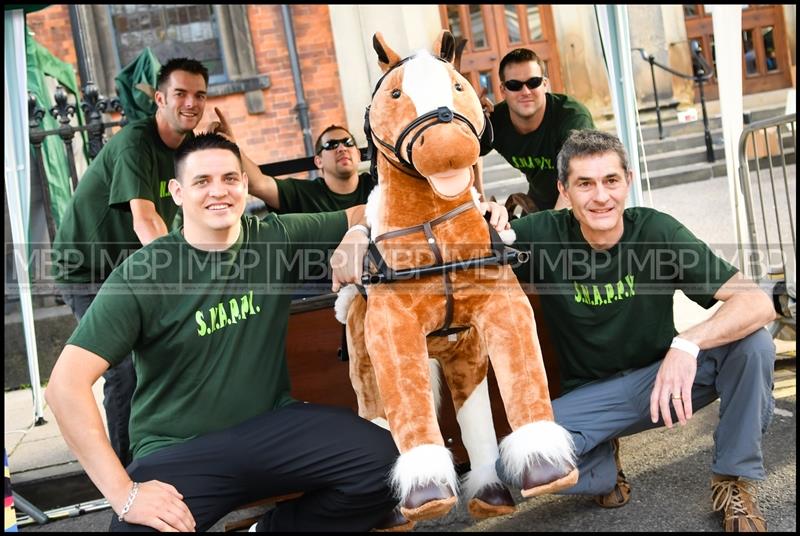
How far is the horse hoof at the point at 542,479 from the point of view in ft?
7.14

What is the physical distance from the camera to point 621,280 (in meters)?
2.88

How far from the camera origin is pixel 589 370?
2.99 m

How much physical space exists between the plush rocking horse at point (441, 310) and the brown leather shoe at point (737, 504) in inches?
33.0

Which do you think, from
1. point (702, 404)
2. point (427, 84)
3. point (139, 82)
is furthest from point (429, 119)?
point (139, 82)

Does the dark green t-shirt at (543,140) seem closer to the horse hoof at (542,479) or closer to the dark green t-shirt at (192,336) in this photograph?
the dark green t-shirt at (192,336)

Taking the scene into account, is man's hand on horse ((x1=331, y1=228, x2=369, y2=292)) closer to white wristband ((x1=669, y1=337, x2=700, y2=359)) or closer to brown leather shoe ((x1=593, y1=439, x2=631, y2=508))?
white wristband ((x1=669, y1=337, x2=700, y2=359))

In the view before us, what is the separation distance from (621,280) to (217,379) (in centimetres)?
147

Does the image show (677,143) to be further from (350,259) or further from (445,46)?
(350,259)

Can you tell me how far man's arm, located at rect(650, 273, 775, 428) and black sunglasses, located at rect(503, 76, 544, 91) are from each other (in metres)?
1.52

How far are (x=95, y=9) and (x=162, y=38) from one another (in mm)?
847

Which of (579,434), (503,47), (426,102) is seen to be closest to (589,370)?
(579,434)

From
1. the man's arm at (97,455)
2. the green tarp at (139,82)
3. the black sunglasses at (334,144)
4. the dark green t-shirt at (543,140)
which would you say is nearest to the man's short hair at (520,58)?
the dark green t-shirt at (543,140)

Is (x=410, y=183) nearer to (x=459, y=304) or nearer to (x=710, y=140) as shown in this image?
(x=459, y=304)

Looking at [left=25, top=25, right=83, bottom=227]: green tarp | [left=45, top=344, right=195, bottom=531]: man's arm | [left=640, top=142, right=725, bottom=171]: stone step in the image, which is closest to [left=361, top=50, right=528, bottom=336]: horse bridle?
[left=45, top=344, right=195, bottom=531]: man's arm
